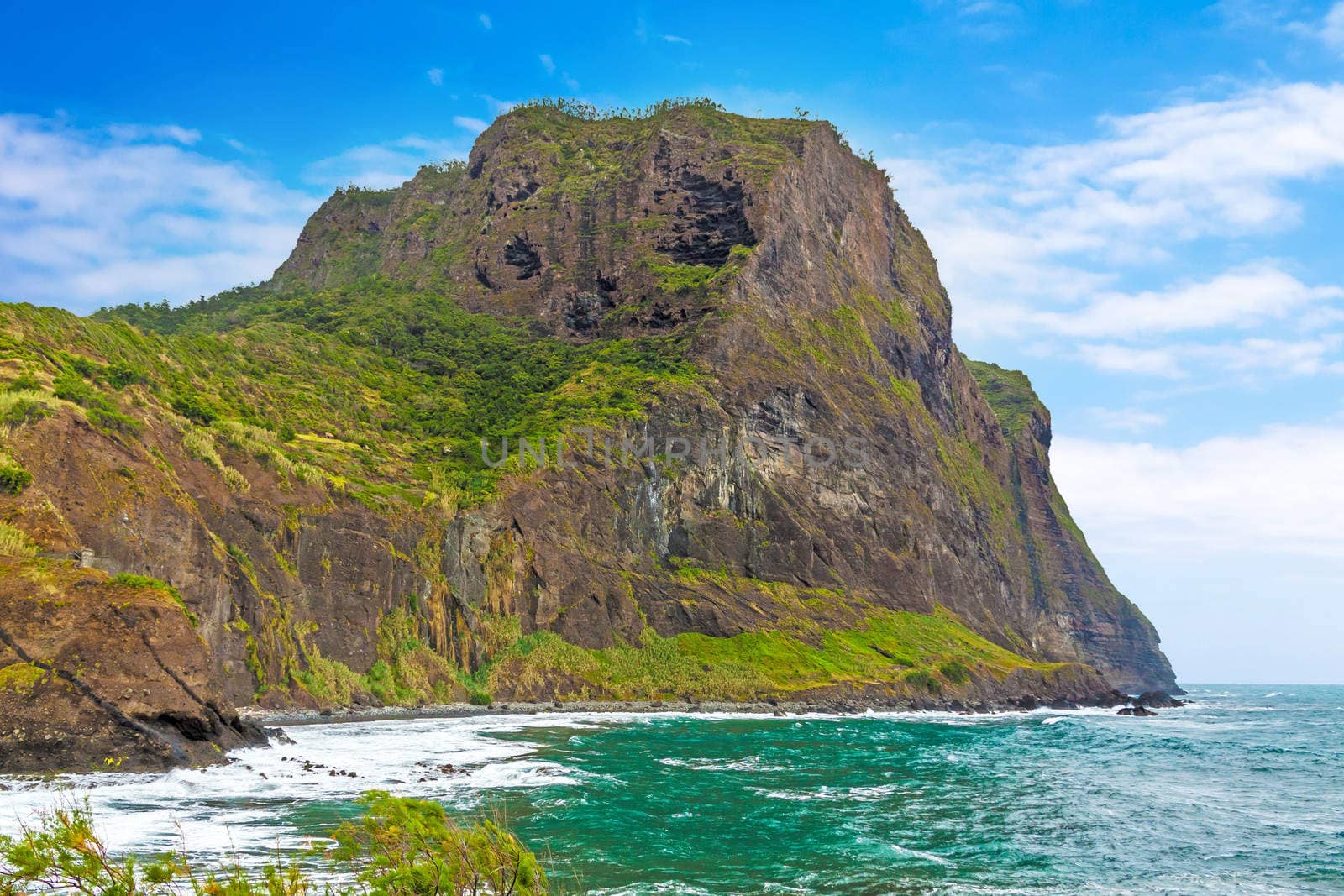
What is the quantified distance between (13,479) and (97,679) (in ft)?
35.0

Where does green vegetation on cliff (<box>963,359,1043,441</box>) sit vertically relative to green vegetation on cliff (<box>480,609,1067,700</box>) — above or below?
above

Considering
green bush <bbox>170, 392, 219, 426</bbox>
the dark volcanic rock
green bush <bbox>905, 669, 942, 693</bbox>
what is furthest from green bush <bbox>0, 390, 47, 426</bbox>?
the dark volcanic rock

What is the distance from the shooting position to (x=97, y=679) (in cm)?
2980

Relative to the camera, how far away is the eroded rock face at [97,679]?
2788 cm

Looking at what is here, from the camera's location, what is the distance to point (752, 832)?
26.1 metres

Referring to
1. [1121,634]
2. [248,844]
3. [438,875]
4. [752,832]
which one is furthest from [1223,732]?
[1121,634]

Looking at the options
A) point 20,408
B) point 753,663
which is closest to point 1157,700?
point 753,663

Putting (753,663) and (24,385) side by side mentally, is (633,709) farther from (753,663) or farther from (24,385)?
(24,385)

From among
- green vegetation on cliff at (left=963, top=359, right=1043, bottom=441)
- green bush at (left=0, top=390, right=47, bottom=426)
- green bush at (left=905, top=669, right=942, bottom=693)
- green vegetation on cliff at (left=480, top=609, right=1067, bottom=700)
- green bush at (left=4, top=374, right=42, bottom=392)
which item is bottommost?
green bush at (left=905, top=669, right=942, bottom=693)

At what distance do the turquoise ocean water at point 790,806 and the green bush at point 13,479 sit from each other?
1365cm

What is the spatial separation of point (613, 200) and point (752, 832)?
114m

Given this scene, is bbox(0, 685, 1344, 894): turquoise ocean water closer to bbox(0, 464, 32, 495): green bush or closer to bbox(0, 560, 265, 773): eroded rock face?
bbox(0, 560, 265, 773): eroded rock face

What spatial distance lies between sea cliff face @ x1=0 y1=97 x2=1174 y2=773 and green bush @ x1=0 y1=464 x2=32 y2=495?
0.66 metres

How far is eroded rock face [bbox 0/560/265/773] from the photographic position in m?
27.9
